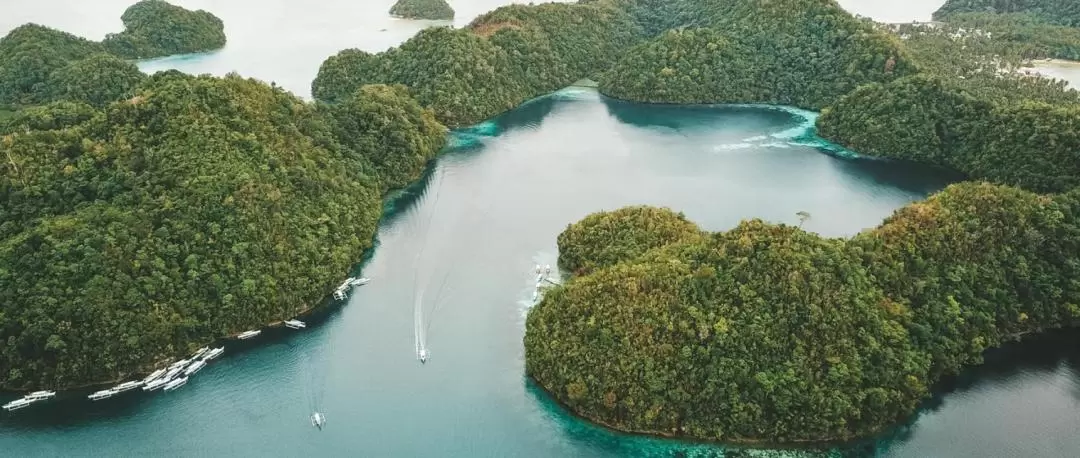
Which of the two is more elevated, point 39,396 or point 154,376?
point 39,396

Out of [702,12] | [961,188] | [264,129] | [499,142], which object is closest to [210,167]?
[264,129]

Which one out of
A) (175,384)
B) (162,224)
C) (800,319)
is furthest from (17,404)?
(800,319)

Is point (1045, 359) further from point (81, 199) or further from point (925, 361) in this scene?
point (81, 199)

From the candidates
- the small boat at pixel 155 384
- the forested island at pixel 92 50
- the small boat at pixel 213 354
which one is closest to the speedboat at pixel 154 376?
the small boat at pixel 155 384

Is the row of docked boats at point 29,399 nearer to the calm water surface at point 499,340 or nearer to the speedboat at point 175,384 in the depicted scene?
the calm water surface at point 499,340

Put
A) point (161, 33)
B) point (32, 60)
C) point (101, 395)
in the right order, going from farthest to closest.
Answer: point (161, 33)
point (32, 60)
point (101, 395)

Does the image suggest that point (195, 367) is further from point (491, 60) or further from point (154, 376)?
point (491, 60)
